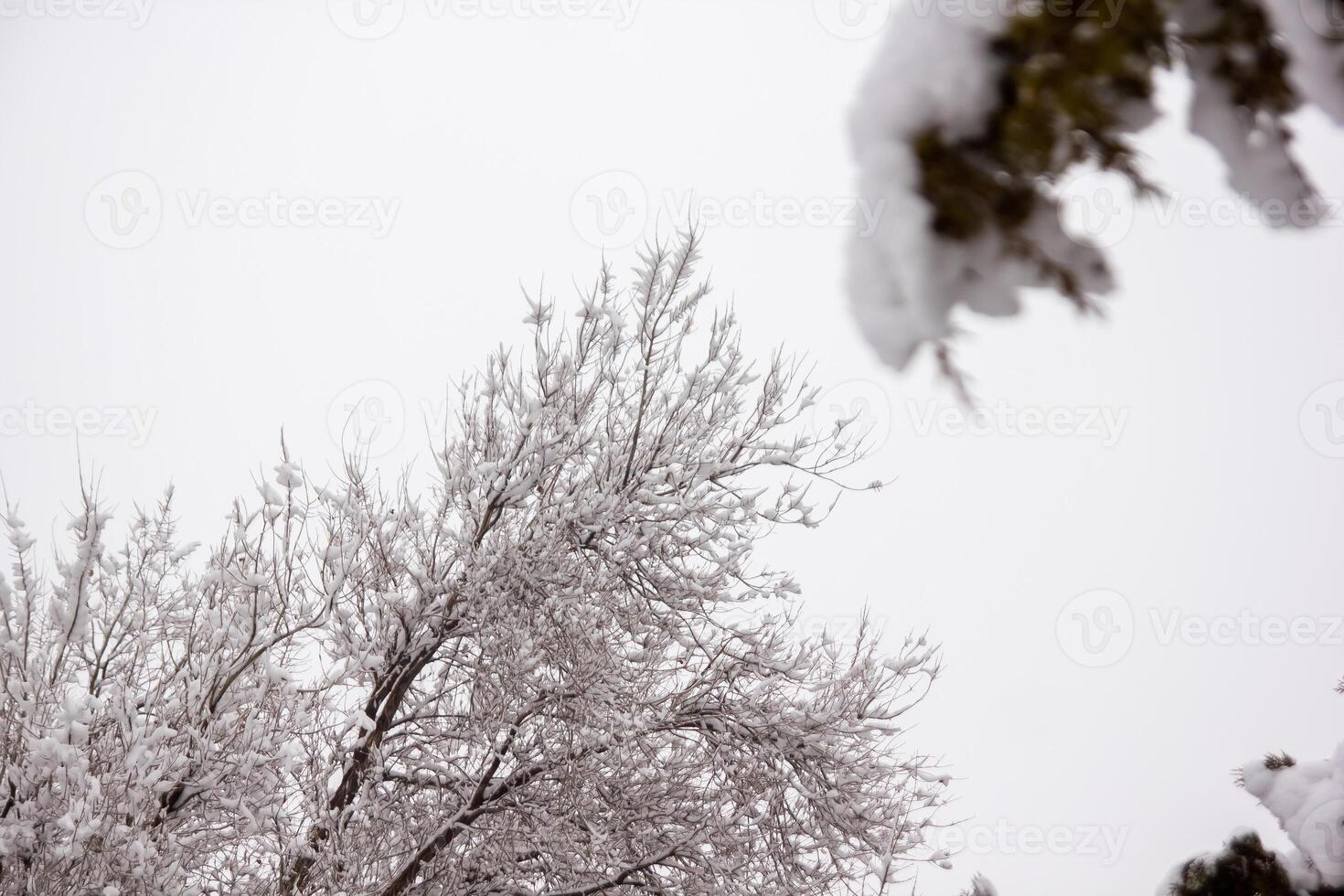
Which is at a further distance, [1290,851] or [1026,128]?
[1290,851]

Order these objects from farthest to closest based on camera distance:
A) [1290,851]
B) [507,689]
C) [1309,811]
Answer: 1. [507,689]
2. [1290,851]
3. [1309,811]

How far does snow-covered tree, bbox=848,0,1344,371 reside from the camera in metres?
1.18

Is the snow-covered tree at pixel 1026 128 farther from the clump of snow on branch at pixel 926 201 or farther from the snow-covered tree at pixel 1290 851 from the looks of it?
the snow-covered tree at pixel 1290 851

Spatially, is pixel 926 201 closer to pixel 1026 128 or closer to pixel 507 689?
pixel 1026 128

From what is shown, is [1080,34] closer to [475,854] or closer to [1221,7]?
[1221,7]

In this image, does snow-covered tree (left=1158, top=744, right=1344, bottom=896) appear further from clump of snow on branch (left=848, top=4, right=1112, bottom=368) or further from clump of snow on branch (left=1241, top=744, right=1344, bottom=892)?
clump of snow on branch (left=848, top=4, right=1112, bottom=368)

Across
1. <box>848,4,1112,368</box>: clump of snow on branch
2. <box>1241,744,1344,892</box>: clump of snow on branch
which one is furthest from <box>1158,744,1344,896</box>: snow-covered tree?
<box>848,4,1112,368</box>: clump of snow on branch

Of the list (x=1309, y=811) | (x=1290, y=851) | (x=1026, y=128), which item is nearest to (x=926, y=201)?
(x=1026, y=128)

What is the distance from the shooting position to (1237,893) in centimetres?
291

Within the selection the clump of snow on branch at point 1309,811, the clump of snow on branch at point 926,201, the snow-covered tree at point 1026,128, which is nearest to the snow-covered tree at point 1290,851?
the clump of snow on branch at point 1309,811

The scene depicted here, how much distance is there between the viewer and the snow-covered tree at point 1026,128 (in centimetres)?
118

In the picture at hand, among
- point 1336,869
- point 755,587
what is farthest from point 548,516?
point 1336,869

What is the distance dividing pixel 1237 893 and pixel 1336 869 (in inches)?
15.7

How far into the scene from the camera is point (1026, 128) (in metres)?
1.18
